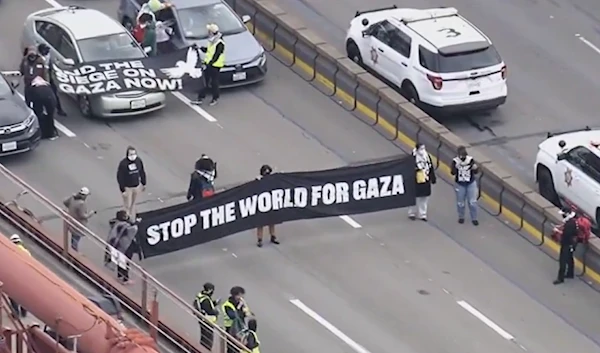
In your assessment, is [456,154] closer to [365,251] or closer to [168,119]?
[365,251]

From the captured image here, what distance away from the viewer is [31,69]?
32.4m

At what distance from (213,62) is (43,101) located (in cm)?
371

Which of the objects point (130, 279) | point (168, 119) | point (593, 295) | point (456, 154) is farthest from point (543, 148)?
point (130, 279)

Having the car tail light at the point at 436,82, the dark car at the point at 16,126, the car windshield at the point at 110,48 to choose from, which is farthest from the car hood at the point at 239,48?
the dark car at the point at 16,126

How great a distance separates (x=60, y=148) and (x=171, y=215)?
452 centimetres

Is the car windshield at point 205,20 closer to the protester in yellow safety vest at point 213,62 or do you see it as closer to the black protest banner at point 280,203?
the protester in yellow safety vest at point 213,62

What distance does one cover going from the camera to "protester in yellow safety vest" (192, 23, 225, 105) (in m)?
34.1

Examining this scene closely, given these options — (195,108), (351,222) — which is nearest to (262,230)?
(351,222)

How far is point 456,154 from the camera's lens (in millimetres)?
32281

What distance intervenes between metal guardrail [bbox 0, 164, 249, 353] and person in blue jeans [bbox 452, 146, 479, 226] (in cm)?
708

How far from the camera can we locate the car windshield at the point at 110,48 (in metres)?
33.8

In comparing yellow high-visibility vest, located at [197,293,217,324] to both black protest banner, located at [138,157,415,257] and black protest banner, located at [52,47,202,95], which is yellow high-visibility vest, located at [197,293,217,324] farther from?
black protest banner, located at [52,47,202,95]

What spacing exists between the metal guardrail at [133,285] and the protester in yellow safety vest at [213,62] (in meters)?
8.24

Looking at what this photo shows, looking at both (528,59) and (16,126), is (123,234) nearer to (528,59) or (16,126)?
(16,126)
